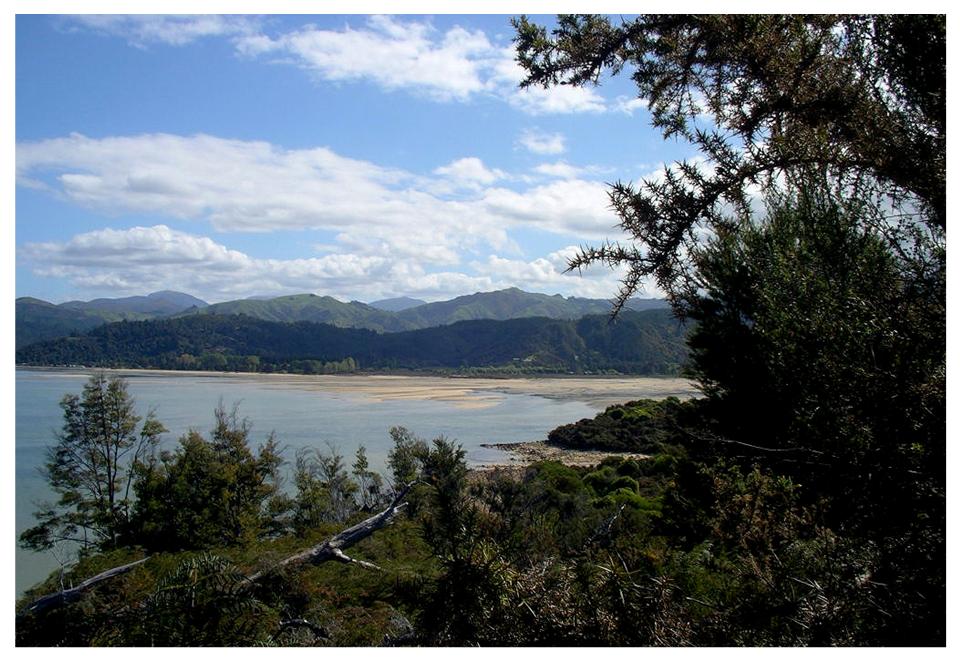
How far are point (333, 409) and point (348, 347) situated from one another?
79.3 metres

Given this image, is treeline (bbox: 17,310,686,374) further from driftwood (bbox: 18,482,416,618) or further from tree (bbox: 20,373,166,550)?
driftwood (bbox: 18,482,416,618)

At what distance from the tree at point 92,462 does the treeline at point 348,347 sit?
193 feet

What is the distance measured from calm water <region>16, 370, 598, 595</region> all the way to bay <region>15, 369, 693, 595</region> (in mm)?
70

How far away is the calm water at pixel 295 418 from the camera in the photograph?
29.6m

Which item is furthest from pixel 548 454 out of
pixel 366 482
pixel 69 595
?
pixel 69 595

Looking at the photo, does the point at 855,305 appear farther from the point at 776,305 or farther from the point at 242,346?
the point at 242,346

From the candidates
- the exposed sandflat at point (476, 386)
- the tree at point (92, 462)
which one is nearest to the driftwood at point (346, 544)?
the tree at point (92, 462)

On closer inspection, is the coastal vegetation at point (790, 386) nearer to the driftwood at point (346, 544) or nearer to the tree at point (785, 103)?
the tree at point (785, 103)

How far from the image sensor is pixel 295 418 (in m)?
45.7

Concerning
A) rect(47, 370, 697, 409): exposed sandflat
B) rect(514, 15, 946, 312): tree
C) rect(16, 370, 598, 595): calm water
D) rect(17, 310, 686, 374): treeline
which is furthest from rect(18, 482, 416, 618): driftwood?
rect(17, 310, 686, 374): treeline

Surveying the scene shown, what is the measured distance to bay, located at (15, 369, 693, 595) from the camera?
32.6 m

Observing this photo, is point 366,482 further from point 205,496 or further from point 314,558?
point 314,558

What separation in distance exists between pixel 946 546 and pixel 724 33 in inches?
92.6

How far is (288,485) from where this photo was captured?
29.4 m
